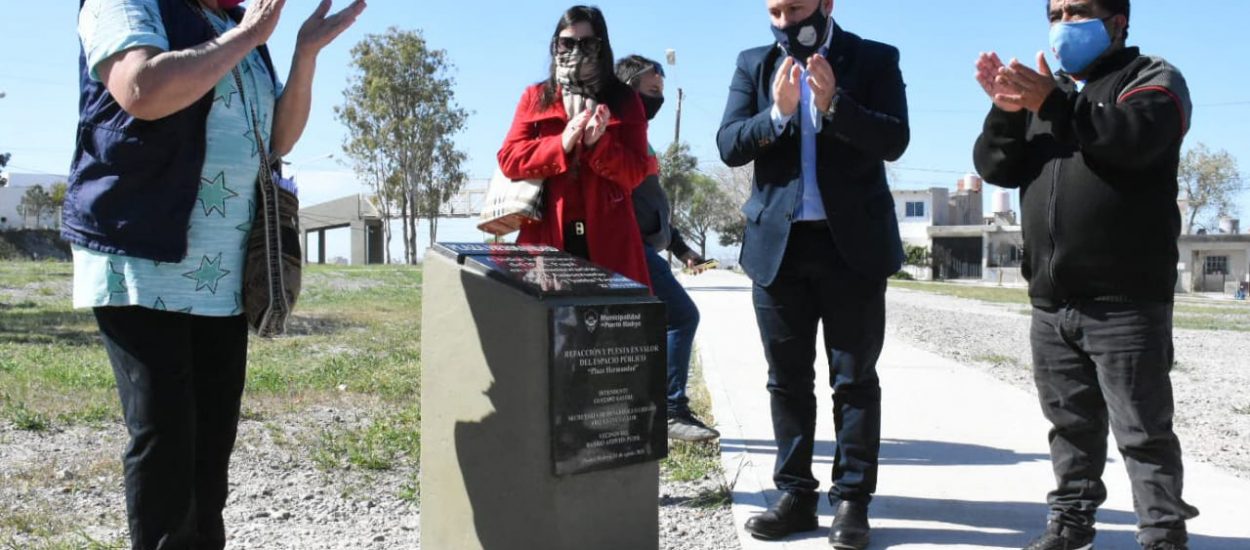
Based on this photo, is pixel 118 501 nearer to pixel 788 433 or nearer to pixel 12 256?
pixel 788 433

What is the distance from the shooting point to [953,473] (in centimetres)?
473

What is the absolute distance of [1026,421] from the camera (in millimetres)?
6121

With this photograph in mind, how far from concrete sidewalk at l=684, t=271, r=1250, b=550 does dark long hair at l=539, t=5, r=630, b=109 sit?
179cm

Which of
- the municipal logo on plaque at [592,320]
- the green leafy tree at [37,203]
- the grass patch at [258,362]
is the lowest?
the grass patch at [258,362]

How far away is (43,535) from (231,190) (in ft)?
6.32

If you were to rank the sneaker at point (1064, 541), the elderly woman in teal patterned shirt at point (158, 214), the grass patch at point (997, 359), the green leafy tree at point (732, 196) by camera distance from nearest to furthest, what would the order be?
the elderly woman in teal patterned shirt at point (158, 214) → the sneaker at point (1064, 541) → the grass patch at point (997, 359) → the green leafy tree at point (732, 196)

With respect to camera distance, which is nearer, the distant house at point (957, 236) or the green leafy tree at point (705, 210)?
the distant house at point (957, 236)

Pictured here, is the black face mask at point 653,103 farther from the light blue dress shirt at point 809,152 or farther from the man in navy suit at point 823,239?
the light blue dress shirt at point 809,152

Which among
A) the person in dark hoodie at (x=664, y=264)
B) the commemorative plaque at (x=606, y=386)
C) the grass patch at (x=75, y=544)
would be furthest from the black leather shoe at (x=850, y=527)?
the grass patch at (x=75, y=544)

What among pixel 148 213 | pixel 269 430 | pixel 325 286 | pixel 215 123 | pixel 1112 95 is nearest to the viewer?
pixel 148 213

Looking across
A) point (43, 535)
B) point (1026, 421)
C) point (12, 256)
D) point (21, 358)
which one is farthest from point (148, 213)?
point (12, 256)

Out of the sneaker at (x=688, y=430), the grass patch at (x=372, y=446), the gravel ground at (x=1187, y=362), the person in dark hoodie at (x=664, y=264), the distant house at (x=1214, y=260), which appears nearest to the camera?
the grass patch at (x=372, y=446)

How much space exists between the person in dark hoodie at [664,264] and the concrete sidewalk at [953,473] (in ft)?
0.97

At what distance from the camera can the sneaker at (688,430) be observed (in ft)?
17.7
